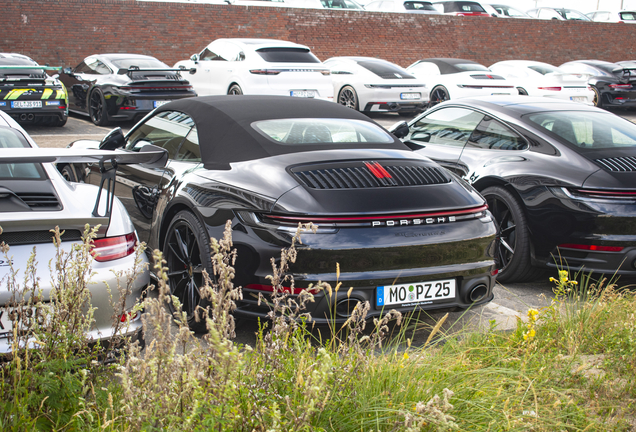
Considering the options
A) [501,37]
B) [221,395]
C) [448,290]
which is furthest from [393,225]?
[501,37]

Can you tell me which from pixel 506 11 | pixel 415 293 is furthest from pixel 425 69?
pixel 506 11

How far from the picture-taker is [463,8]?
2798 cm

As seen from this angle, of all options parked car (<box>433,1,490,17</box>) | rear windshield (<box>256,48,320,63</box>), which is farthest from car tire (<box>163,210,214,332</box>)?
parked car (<box>433,1,490,17</box>)

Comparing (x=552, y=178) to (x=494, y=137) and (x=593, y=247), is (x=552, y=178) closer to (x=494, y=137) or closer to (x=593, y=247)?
(x=593, y=247)

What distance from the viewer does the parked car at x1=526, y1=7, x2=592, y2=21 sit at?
101ft

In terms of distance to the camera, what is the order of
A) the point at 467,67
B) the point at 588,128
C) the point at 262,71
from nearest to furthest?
the point at 588,128 → the point at 262,71 → the point at 467,67

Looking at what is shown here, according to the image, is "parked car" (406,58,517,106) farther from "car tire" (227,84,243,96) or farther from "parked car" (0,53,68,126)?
"parked car" (0,53,68,126)

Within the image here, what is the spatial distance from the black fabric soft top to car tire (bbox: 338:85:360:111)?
32.0ft

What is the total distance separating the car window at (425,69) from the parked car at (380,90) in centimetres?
163

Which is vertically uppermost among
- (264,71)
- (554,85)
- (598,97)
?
(264,71)

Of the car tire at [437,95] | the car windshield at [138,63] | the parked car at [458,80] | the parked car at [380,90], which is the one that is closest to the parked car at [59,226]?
the car windshield at [138,63]

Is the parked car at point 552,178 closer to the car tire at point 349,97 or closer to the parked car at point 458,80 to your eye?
the car tire at point 349,97

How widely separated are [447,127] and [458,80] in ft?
31.9

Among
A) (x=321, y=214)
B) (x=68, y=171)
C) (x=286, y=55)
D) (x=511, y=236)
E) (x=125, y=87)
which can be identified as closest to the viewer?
(x=321, y=214)
